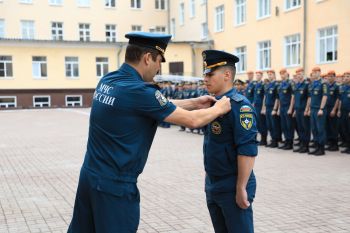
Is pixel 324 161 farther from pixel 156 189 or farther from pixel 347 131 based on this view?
pixel 156 189

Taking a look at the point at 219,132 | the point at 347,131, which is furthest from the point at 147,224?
the point at 347,131

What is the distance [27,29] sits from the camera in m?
36.7

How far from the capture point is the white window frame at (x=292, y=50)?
2278 centimetres

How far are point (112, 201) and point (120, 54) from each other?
32595mm

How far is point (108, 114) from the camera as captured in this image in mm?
2643

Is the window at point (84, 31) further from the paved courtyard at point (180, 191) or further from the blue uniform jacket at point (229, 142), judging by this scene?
the blue uniform jacket at point (229, 142)

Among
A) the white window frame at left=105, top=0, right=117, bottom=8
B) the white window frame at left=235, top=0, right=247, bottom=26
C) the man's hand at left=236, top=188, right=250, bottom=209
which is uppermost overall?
the white window frame at left=105, top=0, right=117, bottom=8

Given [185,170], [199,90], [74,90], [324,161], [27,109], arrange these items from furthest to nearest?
[74,90] → [27,109] → [199,90] → [324,161] → [185,170]

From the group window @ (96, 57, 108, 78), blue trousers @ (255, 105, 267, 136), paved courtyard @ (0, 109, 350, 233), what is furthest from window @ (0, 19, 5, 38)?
blue trousers @ (255, 105, 267, 136)

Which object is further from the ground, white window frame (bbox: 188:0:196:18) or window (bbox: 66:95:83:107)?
white window frame (bbox: 188:0:196:18)

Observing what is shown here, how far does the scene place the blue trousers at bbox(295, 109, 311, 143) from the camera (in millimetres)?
10984

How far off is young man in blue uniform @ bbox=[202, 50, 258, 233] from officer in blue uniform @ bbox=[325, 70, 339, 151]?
876 cm

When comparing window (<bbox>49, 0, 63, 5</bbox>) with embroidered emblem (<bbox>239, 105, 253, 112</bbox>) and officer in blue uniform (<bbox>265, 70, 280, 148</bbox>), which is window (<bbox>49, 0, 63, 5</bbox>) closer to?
officer in blue uniform (<bbox>265, 70, 280, 148</bbox>)

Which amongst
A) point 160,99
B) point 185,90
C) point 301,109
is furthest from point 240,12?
point 160,99
